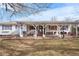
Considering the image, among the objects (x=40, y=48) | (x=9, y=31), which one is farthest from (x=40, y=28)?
(x=9, y=31)

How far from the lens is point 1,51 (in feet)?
9.98

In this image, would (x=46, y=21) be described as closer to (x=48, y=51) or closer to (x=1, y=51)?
(x=48, y=51)

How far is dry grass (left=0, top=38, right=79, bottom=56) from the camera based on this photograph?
304 cm

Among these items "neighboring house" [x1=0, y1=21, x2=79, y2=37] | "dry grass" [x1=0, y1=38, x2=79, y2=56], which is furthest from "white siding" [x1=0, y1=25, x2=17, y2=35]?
"dry grass" [x1=0, y1=38, x2=79, y2=56]

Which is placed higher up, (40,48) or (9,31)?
(9,31)

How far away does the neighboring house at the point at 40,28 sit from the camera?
3020 millimetres

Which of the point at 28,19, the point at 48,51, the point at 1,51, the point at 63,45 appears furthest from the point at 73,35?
the point at 1,51

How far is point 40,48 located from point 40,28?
25 centimetres

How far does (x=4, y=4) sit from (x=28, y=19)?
35 cm

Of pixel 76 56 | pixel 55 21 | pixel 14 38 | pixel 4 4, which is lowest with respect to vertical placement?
pixel 76 56

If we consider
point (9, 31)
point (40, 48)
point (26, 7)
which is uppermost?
point (26, 7)

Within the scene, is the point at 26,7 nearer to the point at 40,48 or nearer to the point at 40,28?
the point at 40,28

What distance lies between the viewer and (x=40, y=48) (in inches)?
120

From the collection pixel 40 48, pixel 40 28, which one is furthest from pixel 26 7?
pixel 40 48
